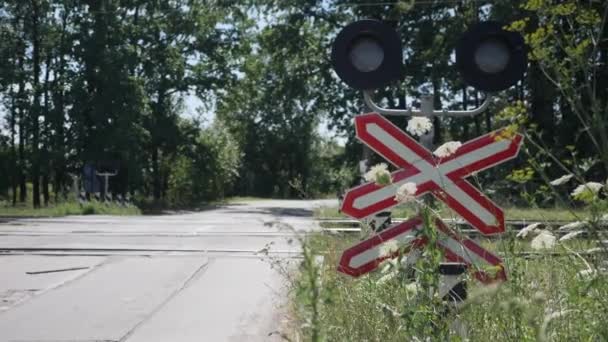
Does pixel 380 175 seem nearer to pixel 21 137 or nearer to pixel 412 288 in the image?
pixel 412 288

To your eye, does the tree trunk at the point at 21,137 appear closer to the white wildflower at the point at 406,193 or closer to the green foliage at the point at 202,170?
the green foliage at the point at 202,170

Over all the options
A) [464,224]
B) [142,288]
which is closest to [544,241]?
[464,224]

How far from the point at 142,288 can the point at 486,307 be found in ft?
15.9

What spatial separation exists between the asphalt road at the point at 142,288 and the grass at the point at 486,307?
0.49 metres

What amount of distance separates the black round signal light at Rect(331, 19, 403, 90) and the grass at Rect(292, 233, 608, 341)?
0.99 metres

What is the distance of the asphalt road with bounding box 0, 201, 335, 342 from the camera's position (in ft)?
18.3

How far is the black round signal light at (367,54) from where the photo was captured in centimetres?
366

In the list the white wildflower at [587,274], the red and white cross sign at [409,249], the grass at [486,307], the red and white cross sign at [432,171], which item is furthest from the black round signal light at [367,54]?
the white wildflower at [587,274]

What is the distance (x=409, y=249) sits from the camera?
3.26 metres

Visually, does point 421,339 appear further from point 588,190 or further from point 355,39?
point 355,39

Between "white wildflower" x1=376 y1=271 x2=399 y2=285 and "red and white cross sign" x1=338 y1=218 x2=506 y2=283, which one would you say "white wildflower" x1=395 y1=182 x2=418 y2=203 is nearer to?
"red and white cross sign" x1=338 y1=218 x2=506 y2=283

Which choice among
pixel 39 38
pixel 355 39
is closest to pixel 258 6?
pixel 39 38

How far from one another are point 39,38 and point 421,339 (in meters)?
37.8

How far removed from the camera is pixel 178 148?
40.5m
